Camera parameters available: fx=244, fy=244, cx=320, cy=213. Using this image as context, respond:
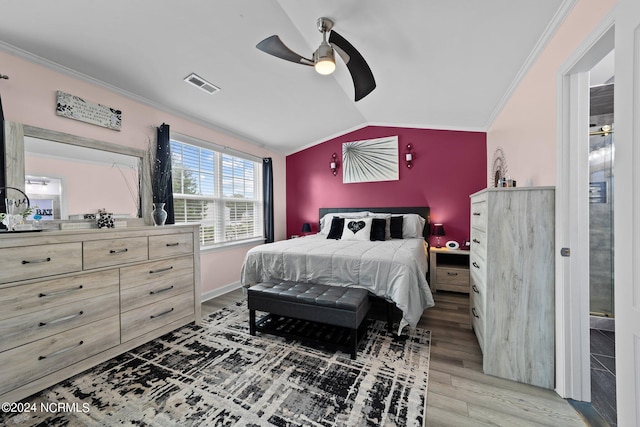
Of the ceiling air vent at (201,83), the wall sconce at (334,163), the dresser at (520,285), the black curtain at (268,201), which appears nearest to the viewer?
the dresser at (520,285)

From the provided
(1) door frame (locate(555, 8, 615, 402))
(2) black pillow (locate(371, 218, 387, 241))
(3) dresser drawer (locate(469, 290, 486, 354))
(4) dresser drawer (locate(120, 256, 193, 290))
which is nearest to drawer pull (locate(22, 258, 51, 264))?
(4) dresser drawer (locate(120, 256, 193, 290))

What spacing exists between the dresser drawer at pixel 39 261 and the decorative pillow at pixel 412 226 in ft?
→ 11.7

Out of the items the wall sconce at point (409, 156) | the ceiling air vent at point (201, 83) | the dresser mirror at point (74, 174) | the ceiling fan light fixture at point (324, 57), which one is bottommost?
the dresser mirror at point (74, 174)

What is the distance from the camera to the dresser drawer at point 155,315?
6.57 ft

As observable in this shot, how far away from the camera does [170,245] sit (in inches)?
92.0

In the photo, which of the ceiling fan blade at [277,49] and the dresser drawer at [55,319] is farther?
the ceiling fan blade at [277,49]

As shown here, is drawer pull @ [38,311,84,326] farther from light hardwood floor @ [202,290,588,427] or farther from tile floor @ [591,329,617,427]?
tile floor @ [591,329,617,427]

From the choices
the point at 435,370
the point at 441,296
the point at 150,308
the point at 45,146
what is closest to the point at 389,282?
the point at 435,370

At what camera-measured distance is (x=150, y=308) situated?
84.9 inches

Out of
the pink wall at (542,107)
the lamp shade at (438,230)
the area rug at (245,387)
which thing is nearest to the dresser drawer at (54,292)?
the area rug at (245,387)

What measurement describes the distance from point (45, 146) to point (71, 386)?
1.81 meters

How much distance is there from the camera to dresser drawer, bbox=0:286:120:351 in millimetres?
1460

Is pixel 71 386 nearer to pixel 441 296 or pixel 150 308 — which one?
pixel 150 308

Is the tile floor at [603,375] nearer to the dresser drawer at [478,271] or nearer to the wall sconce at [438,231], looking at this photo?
the dresser drawer at [478,271]
